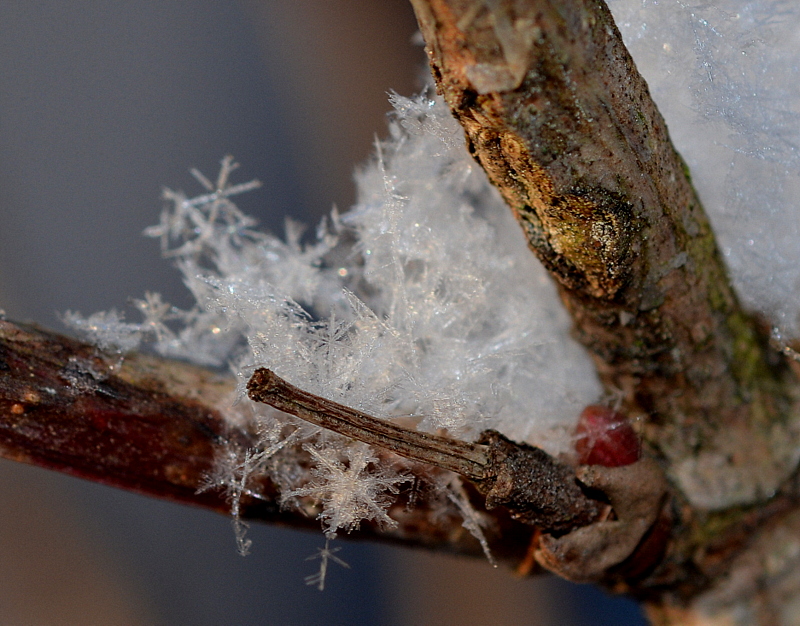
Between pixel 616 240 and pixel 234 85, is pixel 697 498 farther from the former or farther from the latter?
pixel 234 85

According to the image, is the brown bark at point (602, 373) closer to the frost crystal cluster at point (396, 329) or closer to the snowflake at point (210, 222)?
the frost crystal cluster at point (396, 329)

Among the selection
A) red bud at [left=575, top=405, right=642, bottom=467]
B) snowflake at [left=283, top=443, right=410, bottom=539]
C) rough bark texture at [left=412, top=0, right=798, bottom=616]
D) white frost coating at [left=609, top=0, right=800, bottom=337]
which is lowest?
snowflake at [left=283, top=443, right=410, bottom=539]

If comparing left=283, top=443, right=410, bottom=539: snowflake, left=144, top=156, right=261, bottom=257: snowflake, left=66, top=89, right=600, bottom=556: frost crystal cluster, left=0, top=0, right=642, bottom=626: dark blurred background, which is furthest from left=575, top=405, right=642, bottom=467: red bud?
left=0, top=0, right=642, bottom=626: dark blurred background

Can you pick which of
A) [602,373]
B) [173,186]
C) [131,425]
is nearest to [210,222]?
[131,425]

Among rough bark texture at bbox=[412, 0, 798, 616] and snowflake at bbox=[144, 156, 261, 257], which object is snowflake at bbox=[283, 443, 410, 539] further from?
snowflake at bbox=[144, 156, 261, 257]

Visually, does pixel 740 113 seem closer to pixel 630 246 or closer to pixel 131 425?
pixel 630 246

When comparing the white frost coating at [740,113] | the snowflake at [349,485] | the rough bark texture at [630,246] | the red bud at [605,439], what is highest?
the white frost coating at [740,113]

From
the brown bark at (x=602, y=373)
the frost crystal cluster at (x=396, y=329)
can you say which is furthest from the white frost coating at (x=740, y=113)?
the frost crystal cluster at (x=396, y=329)

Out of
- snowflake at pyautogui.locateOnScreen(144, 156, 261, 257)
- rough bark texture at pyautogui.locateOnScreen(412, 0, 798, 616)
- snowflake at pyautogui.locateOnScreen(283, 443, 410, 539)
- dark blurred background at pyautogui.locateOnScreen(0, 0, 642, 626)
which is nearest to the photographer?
rough bark texture at pyautogui.locateOnScreen(412, 0, 798, 616)
